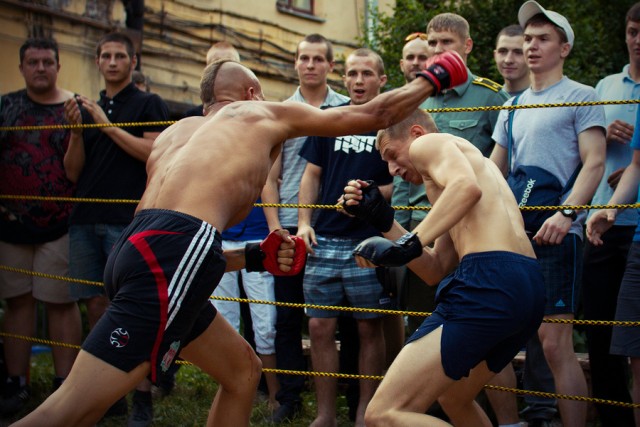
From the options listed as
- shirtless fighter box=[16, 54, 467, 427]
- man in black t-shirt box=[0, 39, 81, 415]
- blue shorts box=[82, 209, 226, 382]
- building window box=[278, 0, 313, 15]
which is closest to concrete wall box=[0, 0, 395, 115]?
building window box=[278, 0, 313, 15]

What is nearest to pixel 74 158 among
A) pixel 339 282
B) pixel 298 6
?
pixel 339 282

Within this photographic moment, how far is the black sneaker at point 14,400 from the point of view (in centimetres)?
611

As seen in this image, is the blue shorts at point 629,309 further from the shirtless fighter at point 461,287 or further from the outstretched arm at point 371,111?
the outstretched arm at point 371,111

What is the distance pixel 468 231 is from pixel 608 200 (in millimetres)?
1607

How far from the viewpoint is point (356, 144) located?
5855 mm

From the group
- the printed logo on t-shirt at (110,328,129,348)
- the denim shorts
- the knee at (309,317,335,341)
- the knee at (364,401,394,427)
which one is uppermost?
the denim shorts

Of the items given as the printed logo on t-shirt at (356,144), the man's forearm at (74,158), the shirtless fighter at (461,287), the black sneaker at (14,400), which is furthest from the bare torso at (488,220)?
the black sneaker at (14,400)

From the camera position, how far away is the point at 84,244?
20.1ft

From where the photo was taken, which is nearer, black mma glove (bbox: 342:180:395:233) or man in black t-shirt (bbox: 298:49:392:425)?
black mma glove (bbox: 342:180:395:233)

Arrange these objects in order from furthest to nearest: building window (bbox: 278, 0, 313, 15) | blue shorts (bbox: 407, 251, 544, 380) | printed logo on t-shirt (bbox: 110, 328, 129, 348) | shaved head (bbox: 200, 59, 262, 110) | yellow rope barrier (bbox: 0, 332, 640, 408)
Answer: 1. building window (bbox: 278, 0, 313, 15)
2. shaved head (bbox: 200, 59, 262, 110)
3. yellow rope barrier (bbox: 0, 332, 640, 408)
4. blue shorts (bbox: 407, 251, 544, 380)
5. printed logo on t-shirt (bbox: 110, 328, 129, 348)

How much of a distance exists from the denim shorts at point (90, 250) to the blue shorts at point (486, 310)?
2.76 m

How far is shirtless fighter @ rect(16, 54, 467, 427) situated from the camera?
3.77m

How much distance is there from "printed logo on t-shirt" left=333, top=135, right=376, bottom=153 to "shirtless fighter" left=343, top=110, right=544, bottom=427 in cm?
155

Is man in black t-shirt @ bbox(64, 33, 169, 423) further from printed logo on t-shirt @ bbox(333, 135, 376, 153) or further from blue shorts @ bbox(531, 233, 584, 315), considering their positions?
blue shorts @ bbox(531, 233, 584, 315)
